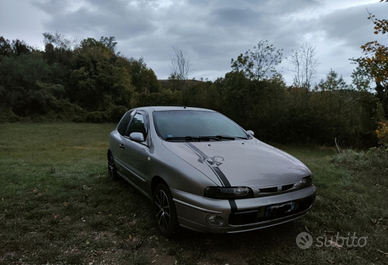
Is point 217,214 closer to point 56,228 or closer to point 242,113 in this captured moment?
point 56,228

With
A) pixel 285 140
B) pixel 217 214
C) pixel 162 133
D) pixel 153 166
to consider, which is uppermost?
pixel 162 133

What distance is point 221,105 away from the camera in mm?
20656

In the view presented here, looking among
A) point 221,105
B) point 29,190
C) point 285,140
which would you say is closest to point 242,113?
point 221,105

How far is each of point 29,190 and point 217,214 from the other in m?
3.75

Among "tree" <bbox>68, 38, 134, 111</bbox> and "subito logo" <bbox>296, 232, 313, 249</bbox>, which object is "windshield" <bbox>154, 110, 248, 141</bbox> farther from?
"tree" <bbox>68, 38, 134, 111</bbox>

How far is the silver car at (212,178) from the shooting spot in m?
2.42

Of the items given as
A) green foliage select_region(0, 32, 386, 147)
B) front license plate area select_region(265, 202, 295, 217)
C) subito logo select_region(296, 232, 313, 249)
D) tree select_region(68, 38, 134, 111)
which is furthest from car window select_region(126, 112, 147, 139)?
tree select_region(68, 38, 134, 111)

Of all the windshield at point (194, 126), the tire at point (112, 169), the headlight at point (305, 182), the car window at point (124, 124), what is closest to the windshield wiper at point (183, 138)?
the windshield at point (194, 126)

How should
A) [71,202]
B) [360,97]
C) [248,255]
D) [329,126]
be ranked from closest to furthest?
[248,255] → [71,202] → [360,97] → [329,126]

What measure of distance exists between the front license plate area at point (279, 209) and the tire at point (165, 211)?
3.08ft

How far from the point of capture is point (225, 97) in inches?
782

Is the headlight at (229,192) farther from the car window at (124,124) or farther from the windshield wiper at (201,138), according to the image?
the car window at (124,124)

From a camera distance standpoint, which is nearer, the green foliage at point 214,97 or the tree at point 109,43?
the green foliage at point 214,97

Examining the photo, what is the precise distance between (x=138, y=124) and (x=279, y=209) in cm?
Answer: 245
